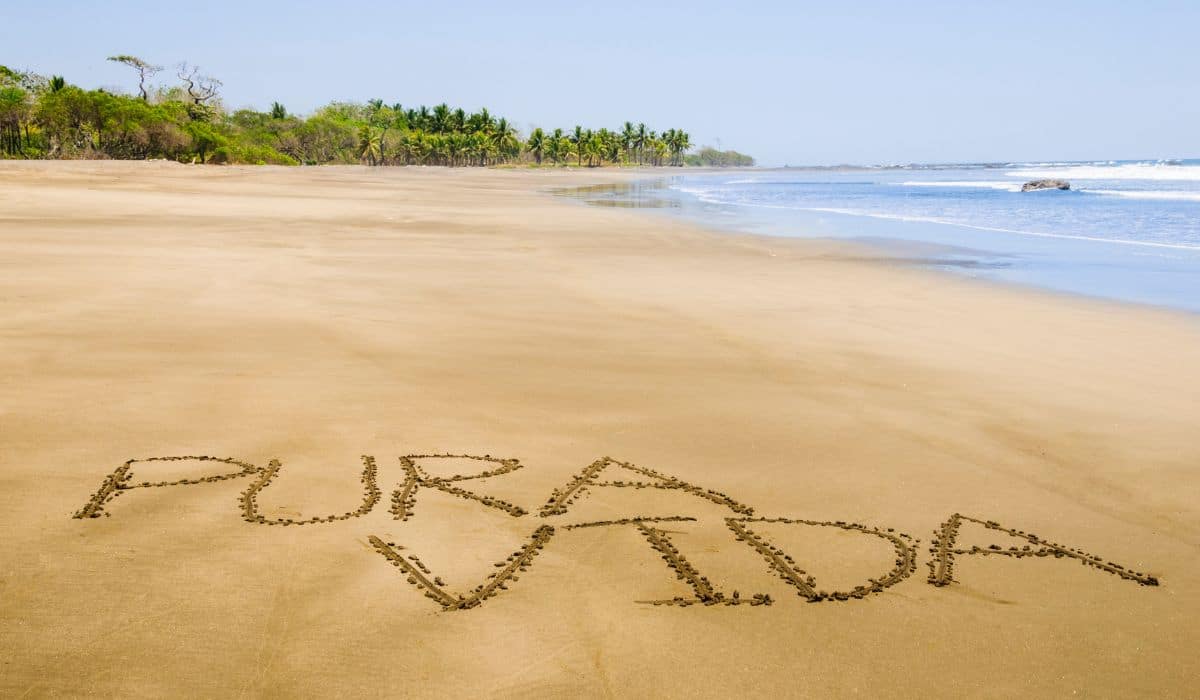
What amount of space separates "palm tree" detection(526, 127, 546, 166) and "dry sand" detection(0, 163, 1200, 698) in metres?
121

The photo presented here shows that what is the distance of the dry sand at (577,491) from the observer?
3057 mm

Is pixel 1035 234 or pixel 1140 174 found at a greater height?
pixel 1140 174

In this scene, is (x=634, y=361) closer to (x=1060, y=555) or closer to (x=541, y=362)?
(x=541, y=362)

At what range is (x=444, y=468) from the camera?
15.6 feet

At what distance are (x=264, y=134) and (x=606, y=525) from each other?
294ft

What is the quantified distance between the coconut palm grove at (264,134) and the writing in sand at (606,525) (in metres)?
59.9

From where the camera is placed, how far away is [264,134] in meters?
84.3

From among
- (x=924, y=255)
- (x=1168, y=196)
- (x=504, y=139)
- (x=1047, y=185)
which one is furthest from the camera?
(x=504, y=139)

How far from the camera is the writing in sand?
3.57m

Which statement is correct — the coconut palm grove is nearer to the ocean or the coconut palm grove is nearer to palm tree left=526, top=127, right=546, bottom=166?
palm tree left=526, top=127, right=546, bottom=166

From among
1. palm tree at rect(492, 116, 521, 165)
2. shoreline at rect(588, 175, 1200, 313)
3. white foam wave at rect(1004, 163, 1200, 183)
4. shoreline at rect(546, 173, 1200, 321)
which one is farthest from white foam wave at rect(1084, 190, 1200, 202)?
palm tree at rect(492, 116, 521, 165)

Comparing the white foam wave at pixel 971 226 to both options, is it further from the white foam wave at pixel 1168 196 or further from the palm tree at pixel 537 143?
the palm tree at pixel 537 143

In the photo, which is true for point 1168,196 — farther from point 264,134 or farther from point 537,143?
point 537,143

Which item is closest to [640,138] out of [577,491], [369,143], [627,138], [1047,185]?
[627,138]
